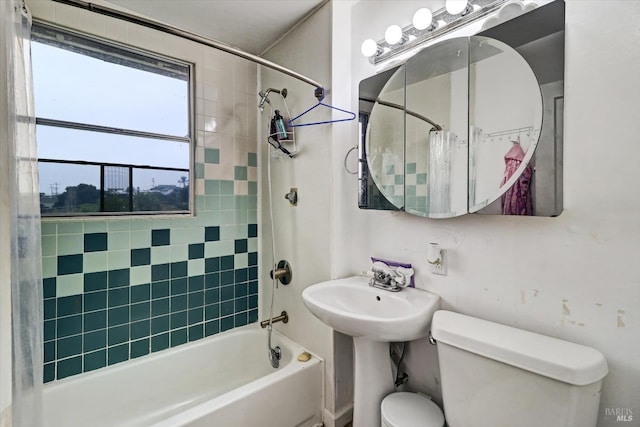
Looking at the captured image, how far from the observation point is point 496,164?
1.03 meters

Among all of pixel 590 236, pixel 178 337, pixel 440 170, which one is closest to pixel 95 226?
pixel 178 337

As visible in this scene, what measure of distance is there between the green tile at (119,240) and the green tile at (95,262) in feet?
0.18

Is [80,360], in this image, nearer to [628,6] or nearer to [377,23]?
[377,23]

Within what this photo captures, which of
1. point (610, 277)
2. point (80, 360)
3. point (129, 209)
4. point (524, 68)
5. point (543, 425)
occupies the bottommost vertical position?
point (80, 360)

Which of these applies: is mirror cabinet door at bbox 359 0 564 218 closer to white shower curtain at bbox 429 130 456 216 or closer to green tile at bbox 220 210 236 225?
white shower curtain at bbox 429 130 456 216

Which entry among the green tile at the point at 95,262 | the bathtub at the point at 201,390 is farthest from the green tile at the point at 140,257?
the bathtub at the point at 201,390

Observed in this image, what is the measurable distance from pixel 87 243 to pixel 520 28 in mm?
2130

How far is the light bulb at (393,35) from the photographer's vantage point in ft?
4.17

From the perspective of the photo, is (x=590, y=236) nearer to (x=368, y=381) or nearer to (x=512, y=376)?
(x=512, y=376)

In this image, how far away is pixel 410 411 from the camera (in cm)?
117

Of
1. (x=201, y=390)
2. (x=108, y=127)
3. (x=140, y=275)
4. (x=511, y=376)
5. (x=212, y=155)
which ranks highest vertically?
(x=108, y=127)

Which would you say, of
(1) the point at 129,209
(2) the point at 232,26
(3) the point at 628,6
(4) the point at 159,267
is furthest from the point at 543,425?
(2) the point at 232,26

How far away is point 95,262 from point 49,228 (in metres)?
0.26

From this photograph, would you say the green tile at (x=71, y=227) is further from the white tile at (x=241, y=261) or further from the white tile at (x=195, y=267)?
the white tile at (x=241, y=261)
